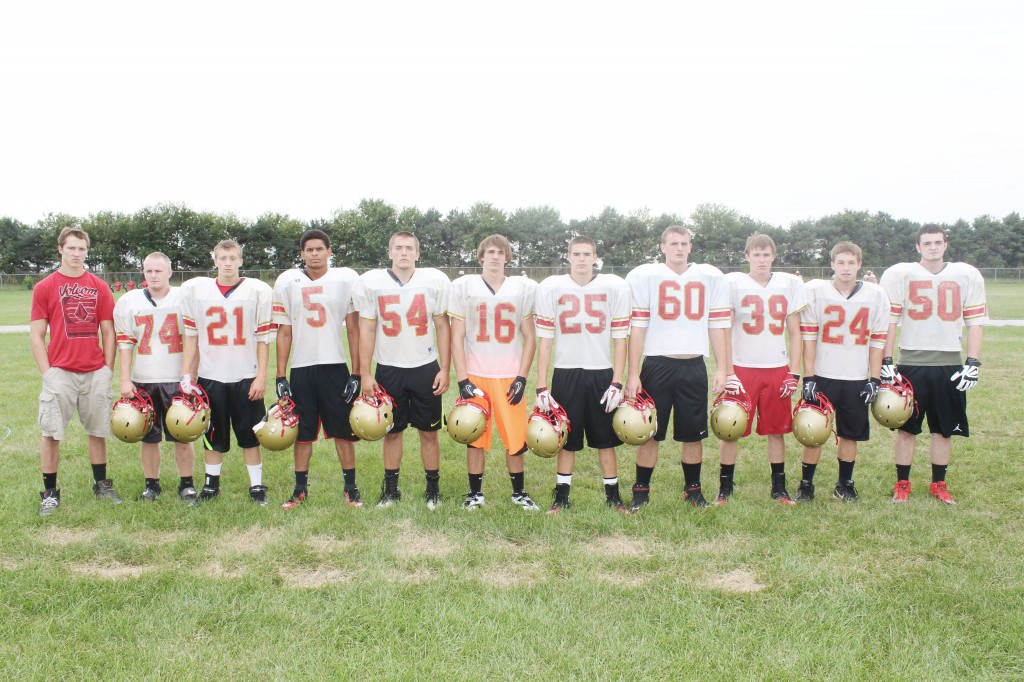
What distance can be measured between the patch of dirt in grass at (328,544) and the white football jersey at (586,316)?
207cm

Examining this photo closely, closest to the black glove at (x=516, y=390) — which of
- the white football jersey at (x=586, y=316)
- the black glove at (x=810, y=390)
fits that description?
the white football jersey at (x=586, y=316)

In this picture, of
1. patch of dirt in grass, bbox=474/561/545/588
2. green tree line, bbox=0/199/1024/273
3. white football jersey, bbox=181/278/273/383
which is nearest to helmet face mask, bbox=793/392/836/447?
patch of dirt in grass, bbox=474/561/545/588

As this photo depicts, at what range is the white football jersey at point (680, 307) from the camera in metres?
5.21

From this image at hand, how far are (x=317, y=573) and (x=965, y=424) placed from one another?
202 inches

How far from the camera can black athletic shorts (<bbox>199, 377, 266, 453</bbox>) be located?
17.6 ft

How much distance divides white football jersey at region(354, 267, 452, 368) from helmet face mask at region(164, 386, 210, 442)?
55.2 inches

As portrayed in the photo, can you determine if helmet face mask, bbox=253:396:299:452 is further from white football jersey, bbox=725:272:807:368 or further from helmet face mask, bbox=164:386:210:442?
white football jersey, bbox=725:272:807:368

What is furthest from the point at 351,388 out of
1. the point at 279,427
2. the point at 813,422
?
the point at 813,422

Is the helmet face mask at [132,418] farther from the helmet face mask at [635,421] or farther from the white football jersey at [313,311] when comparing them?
the helmet face mask at [635,421]

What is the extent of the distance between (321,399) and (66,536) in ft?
6.51

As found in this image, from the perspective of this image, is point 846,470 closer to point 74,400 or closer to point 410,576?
point 410,576

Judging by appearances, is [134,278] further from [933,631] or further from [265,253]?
[933,631]

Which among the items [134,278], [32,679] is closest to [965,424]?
[32,679]

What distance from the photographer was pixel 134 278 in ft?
143
